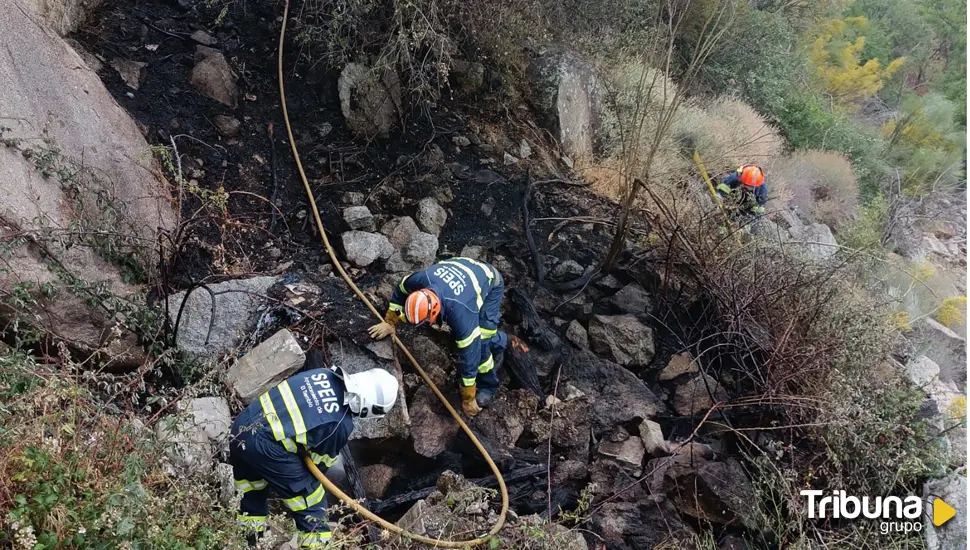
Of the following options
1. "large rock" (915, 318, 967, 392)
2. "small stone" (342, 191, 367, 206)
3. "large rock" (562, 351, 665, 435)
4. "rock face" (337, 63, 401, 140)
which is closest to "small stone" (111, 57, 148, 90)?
"rock face" (337, 63, 401, 140)

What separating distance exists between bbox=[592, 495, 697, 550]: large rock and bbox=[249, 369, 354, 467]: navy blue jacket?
Answer: 210cm

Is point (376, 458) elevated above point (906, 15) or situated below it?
below

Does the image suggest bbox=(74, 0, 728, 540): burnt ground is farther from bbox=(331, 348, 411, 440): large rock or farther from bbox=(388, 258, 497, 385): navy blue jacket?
bbox=(388, 258, 497, 385): navy blue jacket

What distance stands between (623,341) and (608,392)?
57 centimetres

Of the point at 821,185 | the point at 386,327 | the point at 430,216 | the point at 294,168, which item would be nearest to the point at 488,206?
the point at 430,216

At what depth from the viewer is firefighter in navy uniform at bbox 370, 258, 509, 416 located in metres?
Answer: 4.20

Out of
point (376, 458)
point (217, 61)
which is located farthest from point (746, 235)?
point (217, 61)

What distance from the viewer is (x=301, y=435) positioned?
3412 millimetres

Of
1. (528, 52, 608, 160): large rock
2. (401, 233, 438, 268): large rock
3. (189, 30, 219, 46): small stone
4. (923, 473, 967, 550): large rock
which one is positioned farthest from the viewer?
(528, 52, 608, 160): large rock

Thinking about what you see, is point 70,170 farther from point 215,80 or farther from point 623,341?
point 623,341

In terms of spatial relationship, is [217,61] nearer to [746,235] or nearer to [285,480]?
[285,480]

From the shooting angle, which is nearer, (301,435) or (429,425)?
(301,435)

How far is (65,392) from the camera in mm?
2596

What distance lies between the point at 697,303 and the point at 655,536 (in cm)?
233
